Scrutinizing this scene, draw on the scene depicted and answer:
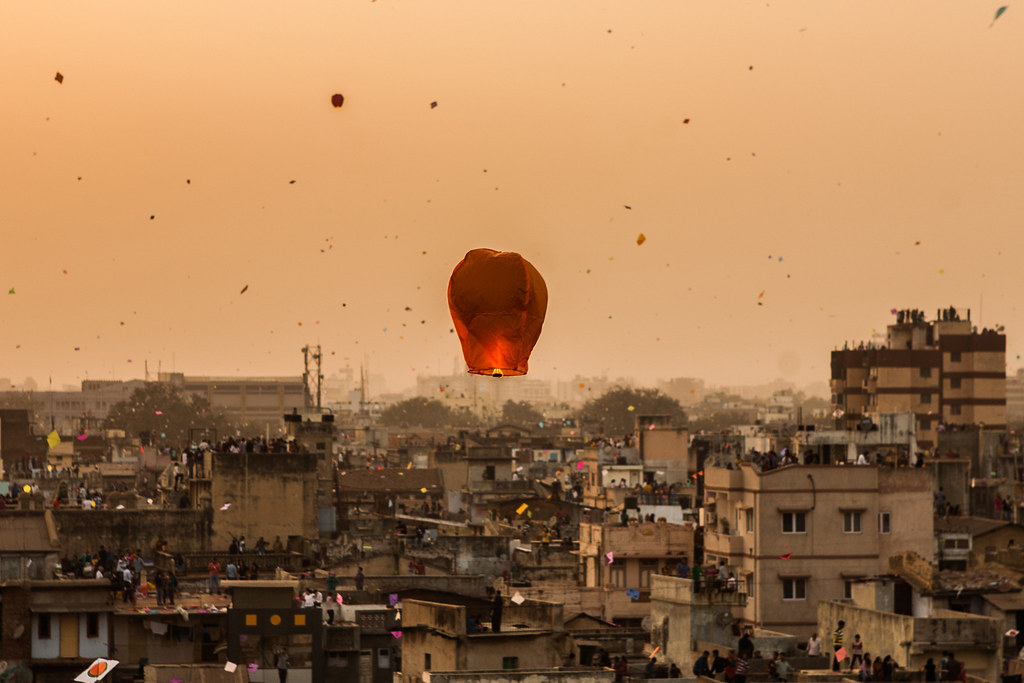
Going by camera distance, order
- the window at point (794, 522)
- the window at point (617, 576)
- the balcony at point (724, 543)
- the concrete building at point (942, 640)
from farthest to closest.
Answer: the window at point (617, 576), the balcony at point (724, 543), the window at point (794, 522), the concrete building at point (942, 640)

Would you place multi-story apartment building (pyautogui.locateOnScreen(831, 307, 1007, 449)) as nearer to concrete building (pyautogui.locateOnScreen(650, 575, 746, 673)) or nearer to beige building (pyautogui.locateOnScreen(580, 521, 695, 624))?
beige building (pyautogui.locateOnScreen(580, 521, 695, 624))

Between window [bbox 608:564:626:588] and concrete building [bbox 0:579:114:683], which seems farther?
window [bbox 608:564:626:588]

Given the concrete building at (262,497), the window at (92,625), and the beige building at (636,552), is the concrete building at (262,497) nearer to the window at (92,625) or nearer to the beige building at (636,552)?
the beige building at (636,552)

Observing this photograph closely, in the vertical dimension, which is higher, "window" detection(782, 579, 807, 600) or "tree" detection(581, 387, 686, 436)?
"tree" detection(581, 387, 686, 436)

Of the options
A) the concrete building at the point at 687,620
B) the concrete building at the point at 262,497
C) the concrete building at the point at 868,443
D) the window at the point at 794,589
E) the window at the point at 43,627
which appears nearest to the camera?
the window at the point at 43,627

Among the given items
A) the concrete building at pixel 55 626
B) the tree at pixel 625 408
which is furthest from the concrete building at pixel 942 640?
the tree at pixel 625 408

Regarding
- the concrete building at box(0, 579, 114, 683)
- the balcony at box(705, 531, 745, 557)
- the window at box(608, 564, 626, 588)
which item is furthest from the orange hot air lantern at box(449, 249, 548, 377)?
the window at box(608, 564, 626, 588)

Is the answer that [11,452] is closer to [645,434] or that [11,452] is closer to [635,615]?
[645,434]
